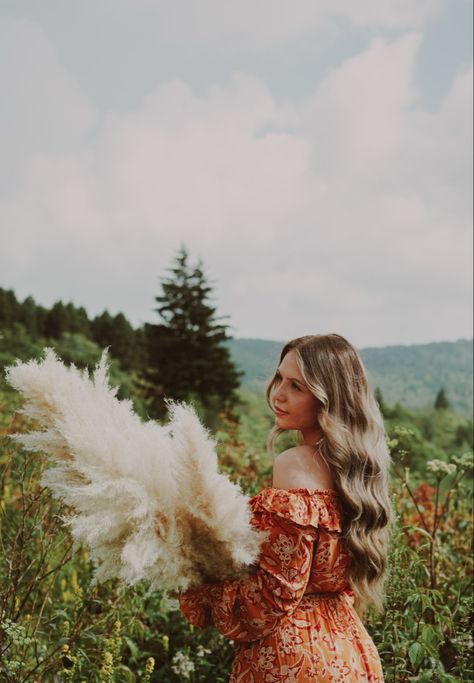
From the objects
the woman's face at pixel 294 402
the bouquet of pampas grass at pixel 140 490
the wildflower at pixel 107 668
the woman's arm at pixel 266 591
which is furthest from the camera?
the wildflower at pixel 107 668

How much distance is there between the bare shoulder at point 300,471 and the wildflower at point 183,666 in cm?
162

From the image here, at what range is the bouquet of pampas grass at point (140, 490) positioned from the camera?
1581mm

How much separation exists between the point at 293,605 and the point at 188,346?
24156mm

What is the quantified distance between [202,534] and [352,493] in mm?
606

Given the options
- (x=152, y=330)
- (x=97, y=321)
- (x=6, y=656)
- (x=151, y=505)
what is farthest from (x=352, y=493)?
(x=97, y=321)

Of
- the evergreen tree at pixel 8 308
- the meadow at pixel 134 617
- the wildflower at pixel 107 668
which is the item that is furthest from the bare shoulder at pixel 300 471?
the evergreen tree at pixel 8 308

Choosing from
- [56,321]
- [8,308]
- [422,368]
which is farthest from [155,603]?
[422,368]

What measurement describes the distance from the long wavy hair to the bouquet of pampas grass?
0.43 meters

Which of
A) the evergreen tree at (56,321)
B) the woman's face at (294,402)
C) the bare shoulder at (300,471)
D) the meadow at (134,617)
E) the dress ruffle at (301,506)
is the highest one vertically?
the evergreen tree at (56,321)

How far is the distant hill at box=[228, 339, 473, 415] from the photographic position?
12531 centimetres

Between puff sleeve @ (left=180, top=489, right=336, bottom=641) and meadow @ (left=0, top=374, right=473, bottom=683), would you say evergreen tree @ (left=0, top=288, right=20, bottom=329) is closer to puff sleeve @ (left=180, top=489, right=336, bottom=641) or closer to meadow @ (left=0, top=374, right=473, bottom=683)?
meadow @ (left=0, top=374, right=473, bottom=683)

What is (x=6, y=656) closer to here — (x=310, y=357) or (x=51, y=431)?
(x=51, y=431)

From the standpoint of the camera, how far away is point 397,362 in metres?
162

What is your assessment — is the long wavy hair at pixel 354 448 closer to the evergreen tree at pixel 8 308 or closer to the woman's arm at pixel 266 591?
the woman's arm at pixel 266 591
